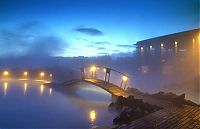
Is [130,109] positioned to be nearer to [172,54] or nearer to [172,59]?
[172,59]

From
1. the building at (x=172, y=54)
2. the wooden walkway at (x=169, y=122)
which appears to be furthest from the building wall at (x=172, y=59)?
the wooden walkway at (x=169, y=122)

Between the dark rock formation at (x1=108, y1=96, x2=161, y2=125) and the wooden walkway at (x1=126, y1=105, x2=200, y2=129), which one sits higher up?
the wooden walkway at (x1=126, y1=105, x2=200, y2=129)

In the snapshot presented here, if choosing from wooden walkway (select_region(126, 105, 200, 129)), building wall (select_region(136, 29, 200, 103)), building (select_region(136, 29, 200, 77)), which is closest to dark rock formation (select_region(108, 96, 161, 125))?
wooden walkway (select_region(126, 105, 200, 129))

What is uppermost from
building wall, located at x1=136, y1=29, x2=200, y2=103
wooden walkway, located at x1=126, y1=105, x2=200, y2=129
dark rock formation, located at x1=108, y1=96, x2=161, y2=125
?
building wall, located at x1=136, y1=29, x2=200, y2=103

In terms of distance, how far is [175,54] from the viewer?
45.2m

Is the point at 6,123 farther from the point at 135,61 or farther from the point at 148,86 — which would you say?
the point at 135,61

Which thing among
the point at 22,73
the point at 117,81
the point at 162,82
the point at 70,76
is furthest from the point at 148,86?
the point at 22,73

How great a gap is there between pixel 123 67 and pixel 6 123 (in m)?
52.1

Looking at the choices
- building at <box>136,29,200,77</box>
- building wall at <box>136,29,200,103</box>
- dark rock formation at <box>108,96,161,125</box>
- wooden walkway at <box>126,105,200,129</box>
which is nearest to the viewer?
wooden walkway at <box>126,105,200,129</box>

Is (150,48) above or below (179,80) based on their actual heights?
above

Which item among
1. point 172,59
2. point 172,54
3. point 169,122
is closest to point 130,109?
point 169,122

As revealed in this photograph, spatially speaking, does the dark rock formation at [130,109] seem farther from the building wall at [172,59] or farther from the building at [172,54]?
the building at [172,54]

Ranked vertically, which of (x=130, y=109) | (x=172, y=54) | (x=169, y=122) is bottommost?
(x=130, y=109)

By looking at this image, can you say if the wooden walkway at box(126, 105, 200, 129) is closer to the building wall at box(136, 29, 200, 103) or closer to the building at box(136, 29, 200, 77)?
the building wall at box(136, 29, 200, 103)
